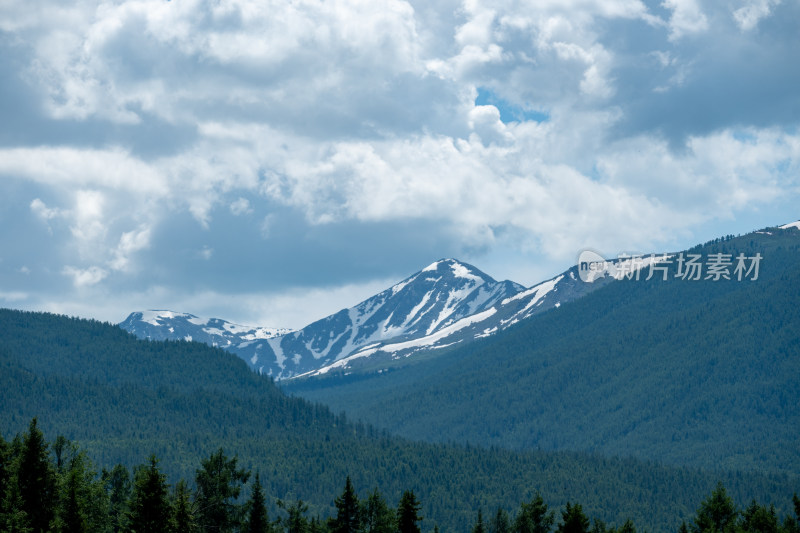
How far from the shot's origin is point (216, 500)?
10944 cm

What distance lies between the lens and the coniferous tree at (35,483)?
282 feet

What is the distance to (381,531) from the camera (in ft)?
340

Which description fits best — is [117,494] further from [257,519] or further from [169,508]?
[169,508]

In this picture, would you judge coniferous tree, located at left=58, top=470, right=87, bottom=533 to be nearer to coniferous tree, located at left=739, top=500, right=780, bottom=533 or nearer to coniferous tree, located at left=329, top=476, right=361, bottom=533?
coniferous tree, located at left=329, top=476, right=361, bottom=533

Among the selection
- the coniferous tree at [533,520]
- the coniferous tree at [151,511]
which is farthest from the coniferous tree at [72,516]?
the coniferous tree at [533,520]

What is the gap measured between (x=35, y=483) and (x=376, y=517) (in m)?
31.0

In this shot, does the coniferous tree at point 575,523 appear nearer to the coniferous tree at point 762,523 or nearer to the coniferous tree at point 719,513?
the coniferous tree at point 762,523

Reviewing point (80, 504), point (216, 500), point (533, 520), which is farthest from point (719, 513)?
point (80, 504)

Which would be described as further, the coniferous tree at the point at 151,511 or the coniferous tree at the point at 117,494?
the coniferous tree at the point at 117,494

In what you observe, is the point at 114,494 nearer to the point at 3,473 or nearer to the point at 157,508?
the point at 3,473

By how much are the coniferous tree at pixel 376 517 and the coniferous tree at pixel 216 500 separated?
12.2 m

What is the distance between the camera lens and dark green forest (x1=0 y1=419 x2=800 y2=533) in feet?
265

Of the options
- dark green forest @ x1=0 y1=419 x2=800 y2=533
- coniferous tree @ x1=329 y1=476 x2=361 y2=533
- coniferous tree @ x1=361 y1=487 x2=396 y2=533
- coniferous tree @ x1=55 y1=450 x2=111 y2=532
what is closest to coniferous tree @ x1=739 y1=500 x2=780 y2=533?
dark green forest @ x1=0 y1=419 x2=800 y2=533

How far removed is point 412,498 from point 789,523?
133 ft
